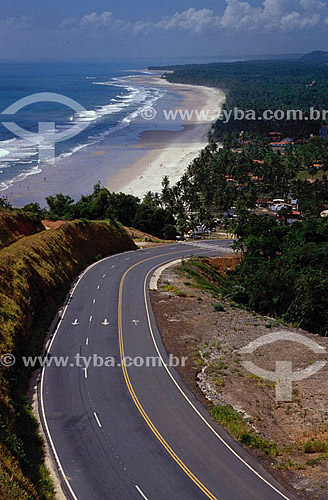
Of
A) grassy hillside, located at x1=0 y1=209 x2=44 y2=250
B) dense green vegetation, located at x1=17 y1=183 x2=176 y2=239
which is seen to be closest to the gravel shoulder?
grassy hillside, located at x1=0 y1=209 x2=44 y2=250

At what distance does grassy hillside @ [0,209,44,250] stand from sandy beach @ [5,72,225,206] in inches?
1333

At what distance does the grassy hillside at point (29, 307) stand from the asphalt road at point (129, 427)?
45.2 inches

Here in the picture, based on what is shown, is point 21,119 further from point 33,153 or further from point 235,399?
point 235,399

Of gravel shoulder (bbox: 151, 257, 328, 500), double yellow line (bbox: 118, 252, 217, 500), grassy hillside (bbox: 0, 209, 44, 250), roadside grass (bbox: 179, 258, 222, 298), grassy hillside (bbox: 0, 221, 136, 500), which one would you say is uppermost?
grassy hillside (bbox: 0, 209, 44, 250)

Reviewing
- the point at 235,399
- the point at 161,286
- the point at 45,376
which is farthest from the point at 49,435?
the point at 161,286

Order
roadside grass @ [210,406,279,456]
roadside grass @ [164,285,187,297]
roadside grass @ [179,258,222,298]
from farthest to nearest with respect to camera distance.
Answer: roadside grass @ [179,258,222,298]
roadside grass @ [164,285,187,297]
roadside grass @ [210,406,279,456]

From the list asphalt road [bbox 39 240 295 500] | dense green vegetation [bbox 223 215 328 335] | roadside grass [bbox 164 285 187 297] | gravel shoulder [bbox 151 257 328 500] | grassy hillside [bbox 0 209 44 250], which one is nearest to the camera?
asphalt road [bbox 39 240 295 500]

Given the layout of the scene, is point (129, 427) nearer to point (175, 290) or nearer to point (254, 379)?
point (254, 379)

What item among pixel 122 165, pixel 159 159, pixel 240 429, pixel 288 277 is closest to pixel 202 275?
pixel 288 277

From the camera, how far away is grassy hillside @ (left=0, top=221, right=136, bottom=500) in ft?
64.2

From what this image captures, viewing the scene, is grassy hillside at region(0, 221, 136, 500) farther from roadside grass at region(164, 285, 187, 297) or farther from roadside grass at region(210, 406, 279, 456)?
roadside grass at region(164, 285, 187, 297)

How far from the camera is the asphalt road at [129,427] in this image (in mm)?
20062

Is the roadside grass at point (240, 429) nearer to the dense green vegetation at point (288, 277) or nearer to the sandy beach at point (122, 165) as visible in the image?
the dense green vegetation at point (288, 277)

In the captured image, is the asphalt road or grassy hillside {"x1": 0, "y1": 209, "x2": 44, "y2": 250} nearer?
the asphalt road
